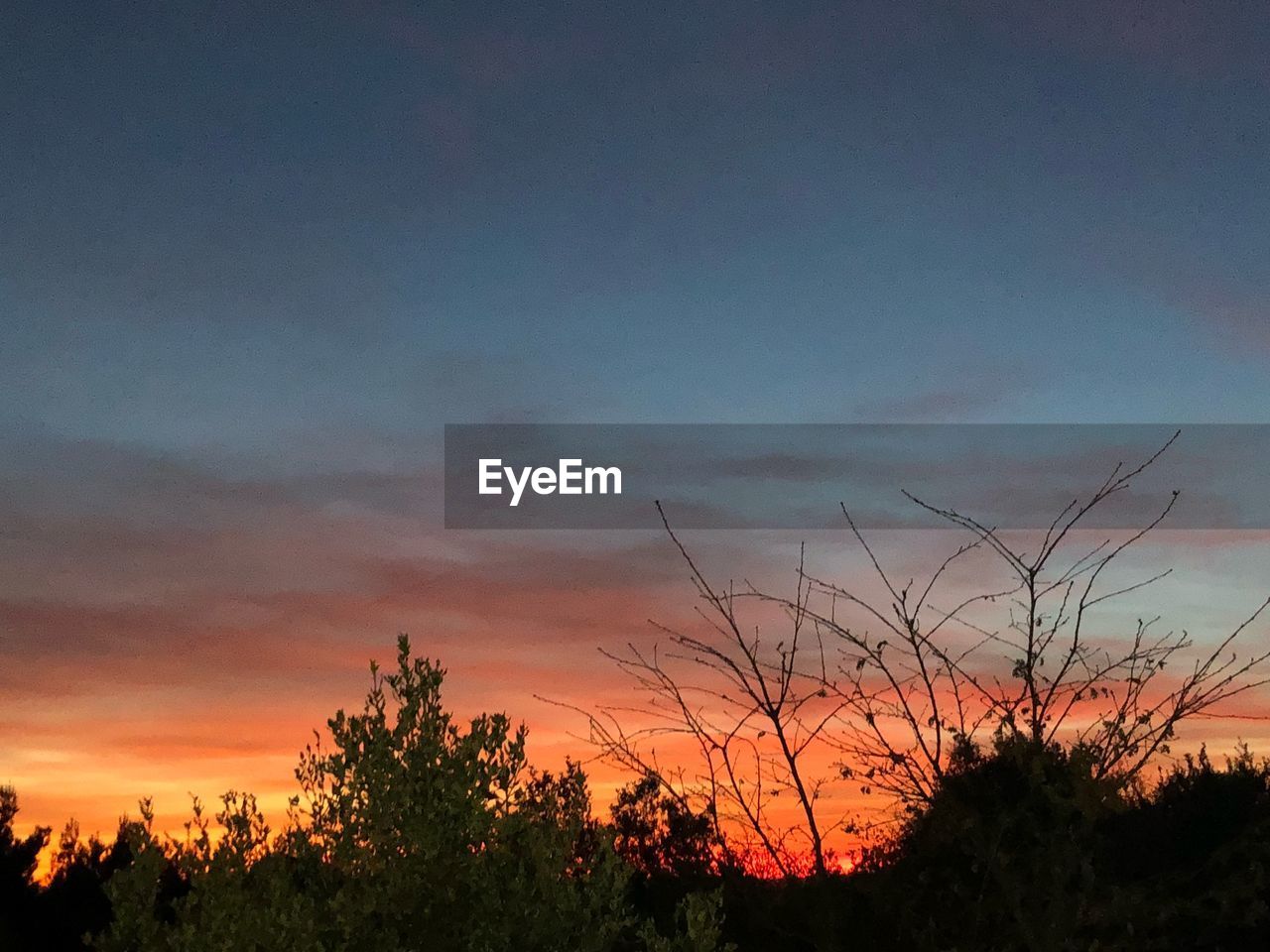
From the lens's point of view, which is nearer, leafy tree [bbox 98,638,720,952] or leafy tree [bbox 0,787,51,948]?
leafy tree [bbox 98,638,720,952]

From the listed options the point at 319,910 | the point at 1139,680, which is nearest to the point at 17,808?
the point at 319,910

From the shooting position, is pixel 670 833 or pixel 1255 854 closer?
pixel 1255 854

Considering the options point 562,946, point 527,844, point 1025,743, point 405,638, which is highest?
point 405,638

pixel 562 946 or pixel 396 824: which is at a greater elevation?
pixel 396 824

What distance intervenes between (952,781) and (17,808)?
62.1ft

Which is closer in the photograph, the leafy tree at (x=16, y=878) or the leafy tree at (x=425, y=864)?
the leafy tree at (x=425, y=864)

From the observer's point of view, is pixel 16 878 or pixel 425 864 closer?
pixel 425 864

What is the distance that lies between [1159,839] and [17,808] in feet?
61.5

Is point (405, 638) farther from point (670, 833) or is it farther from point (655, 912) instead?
point (670, 833)

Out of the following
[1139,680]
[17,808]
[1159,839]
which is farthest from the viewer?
[17,808]

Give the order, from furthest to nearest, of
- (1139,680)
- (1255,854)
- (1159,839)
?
(1159,839)
(1255,854)
(1139,680)

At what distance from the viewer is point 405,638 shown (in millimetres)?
9539

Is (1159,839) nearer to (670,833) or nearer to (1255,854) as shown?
(1255,854)

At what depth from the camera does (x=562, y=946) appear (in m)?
9.20
